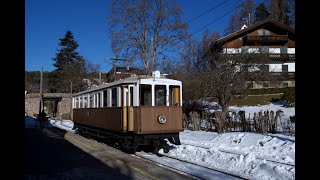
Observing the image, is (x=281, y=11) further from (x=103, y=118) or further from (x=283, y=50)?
(x=103, y=118)

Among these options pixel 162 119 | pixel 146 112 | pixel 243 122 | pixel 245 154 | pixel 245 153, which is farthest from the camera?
pixel 243 122

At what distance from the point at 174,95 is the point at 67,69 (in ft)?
176

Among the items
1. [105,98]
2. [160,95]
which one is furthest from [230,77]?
[160,95]

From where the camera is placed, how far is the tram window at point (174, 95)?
46.3ft

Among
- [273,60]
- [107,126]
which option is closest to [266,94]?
[273,60]

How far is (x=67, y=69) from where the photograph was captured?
65.0 m

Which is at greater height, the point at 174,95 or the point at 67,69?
the point at 67,69

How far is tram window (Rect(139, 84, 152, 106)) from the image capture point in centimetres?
1351

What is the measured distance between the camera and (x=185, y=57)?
35094mm

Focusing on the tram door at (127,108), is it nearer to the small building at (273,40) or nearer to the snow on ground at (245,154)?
the snow on ground at (245,154)

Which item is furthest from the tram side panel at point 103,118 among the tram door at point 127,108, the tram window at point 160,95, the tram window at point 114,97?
the tram window at point 160,95

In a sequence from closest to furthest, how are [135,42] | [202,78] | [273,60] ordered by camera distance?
1. [202,78]
2. [135,42]
3. [273,60]
